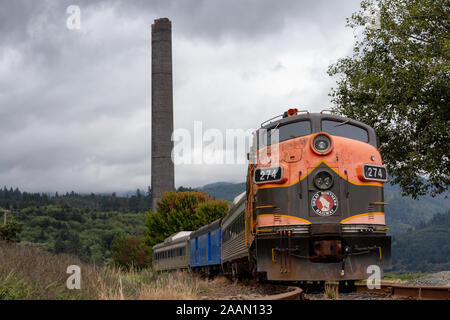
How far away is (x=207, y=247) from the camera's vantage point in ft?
85.0

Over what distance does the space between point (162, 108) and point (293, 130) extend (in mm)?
57053

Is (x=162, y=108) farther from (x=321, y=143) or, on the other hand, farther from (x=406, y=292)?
(x=406, y=292)

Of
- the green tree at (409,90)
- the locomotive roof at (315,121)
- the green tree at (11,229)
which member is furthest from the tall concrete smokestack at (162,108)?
the locomotive roof at (315,121)

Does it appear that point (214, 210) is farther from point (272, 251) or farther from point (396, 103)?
point (272, 251)

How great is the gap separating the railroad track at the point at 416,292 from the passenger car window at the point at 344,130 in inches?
Result: 146

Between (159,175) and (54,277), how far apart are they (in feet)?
192

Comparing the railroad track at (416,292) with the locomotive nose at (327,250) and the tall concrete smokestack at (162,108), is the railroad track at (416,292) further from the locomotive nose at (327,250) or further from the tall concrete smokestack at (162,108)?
the tall concrete smokestack at (162,108)

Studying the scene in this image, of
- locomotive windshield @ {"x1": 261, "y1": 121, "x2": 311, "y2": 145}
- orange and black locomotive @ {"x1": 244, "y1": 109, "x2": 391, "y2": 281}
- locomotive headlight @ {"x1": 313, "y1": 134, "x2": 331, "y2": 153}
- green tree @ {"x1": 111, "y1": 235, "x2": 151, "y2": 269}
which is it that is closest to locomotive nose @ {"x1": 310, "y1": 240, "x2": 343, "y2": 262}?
orange and black locomotive @ {"x1": 244, "y1": 109, "x2": 391, "y2": 281}

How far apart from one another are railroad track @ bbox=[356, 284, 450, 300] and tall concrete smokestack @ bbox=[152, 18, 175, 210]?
5743cm

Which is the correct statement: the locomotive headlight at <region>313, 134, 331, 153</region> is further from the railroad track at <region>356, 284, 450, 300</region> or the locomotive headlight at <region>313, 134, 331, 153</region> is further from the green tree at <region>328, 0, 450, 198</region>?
the green tree at <region>328, 0, 450, 198</region>

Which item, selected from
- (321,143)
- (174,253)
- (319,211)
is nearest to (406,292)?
(319,211)
